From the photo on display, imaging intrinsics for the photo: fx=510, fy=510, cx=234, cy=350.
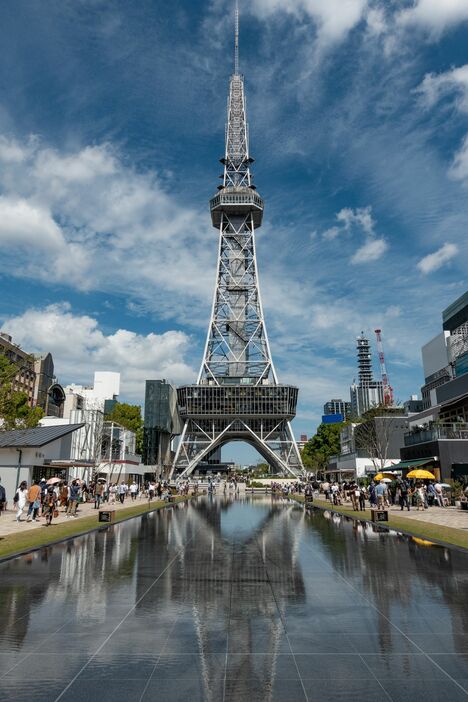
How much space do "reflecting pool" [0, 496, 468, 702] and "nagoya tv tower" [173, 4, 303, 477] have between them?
340 ft

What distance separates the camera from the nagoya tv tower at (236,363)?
120062 millimetres

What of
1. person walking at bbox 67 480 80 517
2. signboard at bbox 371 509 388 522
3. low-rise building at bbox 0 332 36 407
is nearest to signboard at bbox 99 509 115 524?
person walking at bbox 67 480 80 517

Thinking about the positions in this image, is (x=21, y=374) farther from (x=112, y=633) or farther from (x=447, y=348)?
(x=112, y=633)

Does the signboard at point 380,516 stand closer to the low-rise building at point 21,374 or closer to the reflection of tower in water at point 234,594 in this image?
the reflection of tower in water at point 234,594

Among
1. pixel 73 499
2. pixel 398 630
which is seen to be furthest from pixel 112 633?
pixel 73 499

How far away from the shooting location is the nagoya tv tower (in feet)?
394

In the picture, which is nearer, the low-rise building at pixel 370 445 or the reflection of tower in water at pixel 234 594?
the reflection of tower in water at pixel 234 594

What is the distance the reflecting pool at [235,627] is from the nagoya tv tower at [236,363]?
10371 centimetres

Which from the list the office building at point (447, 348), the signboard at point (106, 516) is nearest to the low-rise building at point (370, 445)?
the office building at point (447, 348)

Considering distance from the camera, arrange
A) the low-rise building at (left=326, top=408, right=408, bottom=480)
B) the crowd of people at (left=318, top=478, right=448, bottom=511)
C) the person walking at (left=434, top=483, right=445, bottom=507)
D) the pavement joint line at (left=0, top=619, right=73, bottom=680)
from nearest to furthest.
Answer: the pavement joint line at (left=0, top=619, right=73, bottom=680)
the crowd of people at (left=318, top=478, right=448, bottom=511)
the person walking at (left=434, top=483, right=445, bottom=507)
the low-rise building at (left=326, top=408, right=408, bottom=480)

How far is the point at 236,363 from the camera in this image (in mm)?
127812

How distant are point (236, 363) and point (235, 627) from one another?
11988cm

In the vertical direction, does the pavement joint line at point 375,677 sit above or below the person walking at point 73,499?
below

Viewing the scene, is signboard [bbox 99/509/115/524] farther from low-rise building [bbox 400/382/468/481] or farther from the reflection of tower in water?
low-rise building [bbox 400/382/468/481]
